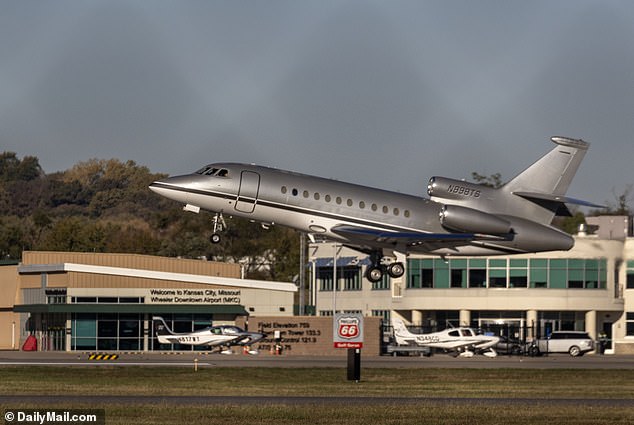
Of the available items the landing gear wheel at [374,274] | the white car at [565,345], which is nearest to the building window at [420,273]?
the white car at [565,345]

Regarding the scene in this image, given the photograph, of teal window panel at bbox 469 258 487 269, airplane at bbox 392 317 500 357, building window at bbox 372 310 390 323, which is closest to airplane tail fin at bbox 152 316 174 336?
airplane at bbox 392 317 500 357

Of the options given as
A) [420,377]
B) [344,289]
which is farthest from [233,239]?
[420,377]

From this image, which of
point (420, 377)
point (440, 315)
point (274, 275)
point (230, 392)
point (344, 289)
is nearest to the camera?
point (230, 392)

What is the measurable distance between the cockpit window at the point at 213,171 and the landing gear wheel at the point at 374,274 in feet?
25.0

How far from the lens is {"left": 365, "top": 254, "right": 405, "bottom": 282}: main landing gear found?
174 ft

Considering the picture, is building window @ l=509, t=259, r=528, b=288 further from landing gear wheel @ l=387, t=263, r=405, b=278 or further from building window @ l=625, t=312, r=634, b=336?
landing gear wheel @ l=387, t=263, r=405, b=278

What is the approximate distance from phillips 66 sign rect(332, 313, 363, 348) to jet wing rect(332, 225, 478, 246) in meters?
4.50

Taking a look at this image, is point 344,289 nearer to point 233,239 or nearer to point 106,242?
point 233,239

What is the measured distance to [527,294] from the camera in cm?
9581

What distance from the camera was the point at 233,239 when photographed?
145500mm

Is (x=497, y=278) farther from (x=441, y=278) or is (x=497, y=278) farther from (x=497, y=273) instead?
(x=441, y=278)

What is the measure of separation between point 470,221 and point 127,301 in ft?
144

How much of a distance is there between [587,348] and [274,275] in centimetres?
6385

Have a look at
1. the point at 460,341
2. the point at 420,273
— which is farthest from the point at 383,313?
the point at 460,341
